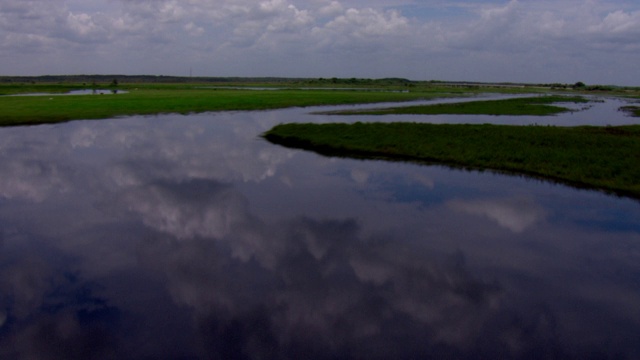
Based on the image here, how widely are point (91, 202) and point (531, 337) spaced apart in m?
18.6

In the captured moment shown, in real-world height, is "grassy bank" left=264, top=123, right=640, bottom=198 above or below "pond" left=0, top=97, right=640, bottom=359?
above

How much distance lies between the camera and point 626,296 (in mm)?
13391

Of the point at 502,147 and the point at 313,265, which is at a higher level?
the point at 502,147

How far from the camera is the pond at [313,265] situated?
11.2 m

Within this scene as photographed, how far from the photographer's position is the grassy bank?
83.5 feet

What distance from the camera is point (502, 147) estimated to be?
3133cm

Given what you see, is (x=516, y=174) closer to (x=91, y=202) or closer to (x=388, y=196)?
(x=388, y=196)

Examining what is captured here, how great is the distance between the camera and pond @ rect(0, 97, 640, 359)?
442 inches

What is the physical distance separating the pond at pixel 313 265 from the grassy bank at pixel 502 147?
2.00 metres

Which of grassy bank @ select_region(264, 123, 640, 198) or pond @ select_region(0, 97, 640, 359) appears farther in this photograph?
grassy bank @ select_region(264, 123, 640, 198)

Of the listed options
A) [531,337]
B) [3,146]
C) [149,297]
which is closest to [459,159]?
[531,337]

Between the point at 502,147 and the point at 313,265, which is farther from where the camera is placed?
the point at 502,147

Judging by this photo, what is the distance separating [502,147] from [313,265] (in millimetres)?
20416

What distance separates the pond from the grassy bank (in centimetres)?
200
